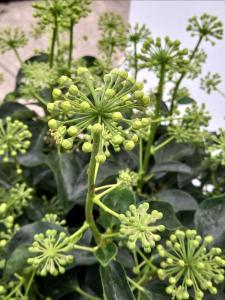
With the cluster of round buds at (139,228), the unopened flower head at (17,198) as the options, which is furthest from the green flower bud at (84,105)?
the unopened flower head at (17,198)

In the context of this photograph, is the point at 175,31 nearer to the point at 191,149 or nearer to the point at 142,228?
the point at 191,149

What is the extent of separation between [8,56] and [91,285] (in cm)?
232

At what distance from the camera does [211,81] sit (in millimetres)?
1148

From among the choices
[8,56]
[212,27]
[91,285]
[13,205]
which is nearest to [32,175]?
[13,205]

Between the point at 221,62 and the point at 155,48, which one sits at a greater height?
the point at 221,62

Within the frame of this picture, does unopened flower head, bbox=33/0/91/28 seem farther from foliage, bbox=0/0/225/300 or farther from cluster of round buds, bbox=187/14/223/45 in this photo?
cluster of round buds, bbox=187/14/223/45

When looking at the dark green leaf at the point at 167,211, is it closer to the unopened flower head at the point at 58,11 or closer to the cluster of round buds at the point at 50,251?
the cluster of round buds at the point at 50,251

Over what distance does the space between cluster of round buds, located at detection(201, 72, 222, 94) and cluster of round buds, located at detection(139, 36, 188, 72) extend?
0.31 meters

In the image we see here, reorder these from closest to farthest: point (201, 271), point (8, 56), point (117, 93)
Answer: point (117, 93), point (201, 271), point (8, 56)

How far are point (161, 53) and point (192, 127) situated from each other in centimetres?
22

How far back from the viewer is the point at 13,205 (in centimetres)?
87

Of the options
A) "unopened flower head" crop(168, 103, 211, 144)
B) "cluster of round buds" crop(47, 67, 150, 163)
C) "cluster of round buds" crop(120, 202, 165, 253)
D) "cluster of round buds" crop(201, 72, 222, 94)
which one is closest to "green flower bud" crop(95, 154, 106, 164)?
"cluster of round buds" crop(47, 67, 150, 163)

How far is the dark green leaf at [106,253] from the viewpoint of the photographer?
25.7 inches

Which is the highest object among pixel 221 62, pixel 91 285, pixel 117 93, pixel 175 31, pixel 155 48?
pixel 175 31
